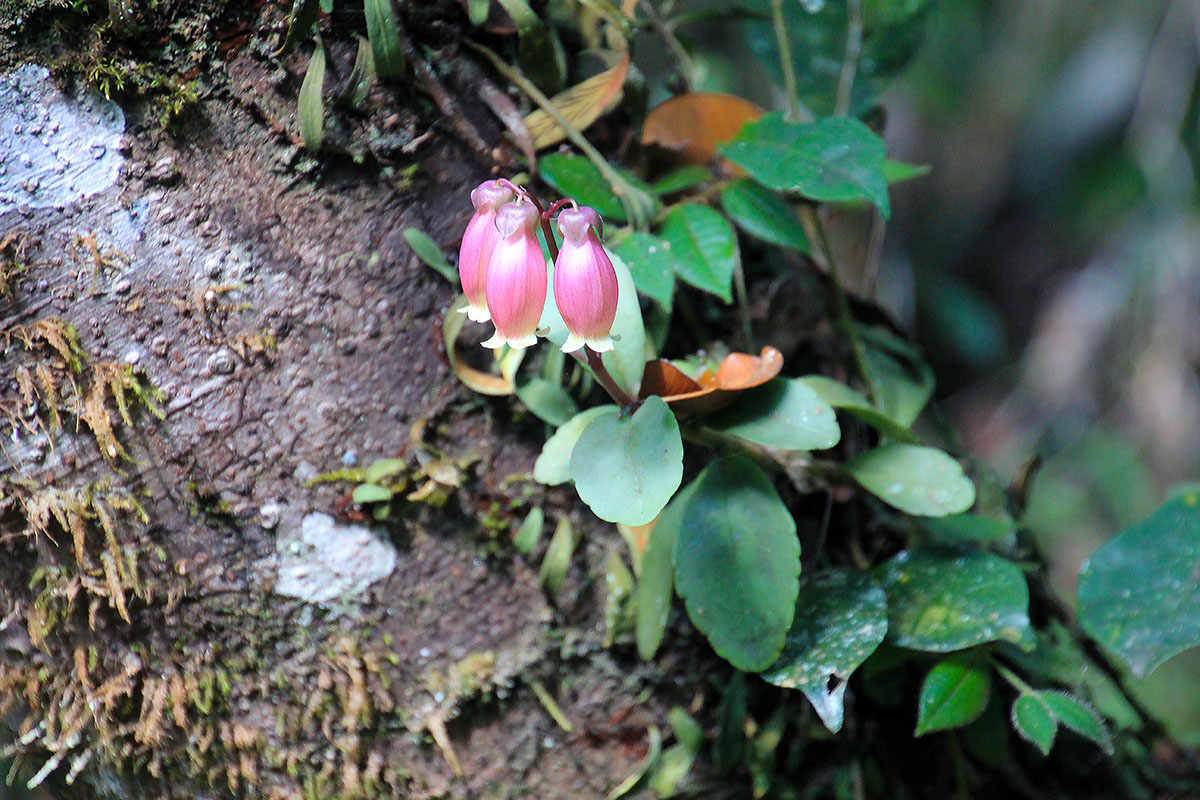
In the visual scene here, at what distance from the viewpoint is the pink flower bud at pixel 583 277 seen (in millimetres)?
597

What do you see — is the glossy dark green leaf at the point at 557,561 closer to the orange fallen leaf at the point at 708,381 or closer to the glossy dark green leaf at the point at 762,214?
the orange fallen leaf at the point at 708,381

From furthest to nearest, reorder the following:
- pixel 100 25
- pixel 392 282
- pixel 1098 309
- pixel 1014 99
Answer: pixel 1014 99 < pixel 1098 309 < pixel 392 282 < pixel 100 25

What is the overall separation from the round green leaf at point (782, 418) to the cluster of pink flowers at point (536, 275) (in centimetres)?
21

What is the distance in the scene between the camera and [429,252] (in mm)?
796

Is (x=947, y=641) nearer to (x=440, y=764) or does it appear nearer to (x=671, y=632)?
(x=671, y=632)

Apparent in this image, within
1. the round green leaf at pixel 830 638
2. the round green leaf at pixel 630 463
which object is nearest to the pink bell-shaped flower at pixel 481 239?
the round green leaf at pixel 630 463

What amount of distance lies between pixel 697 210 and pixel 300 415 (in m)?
0.49

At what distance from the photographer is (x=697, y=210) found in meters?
0.84

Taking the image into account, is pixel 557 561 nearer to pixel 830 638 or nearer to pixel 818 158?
pixel 830 638

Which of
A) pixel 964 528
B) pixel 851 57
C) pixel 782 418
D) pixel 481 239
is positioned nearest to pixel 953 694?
pixel 964 528

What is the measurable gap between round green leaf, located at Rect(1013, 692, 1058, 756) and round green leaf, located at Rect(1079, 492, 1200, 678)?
0.33 ft

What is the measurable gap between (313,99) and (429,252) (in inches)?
7.2

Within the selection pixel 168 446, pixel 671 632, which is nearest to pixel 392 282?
pixel 168 446

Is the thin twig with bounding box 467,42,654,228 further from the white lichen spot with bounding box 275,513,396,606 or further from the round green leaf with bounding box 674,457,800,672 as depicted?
the white lichen spot with bounding box 275,513,396,606
